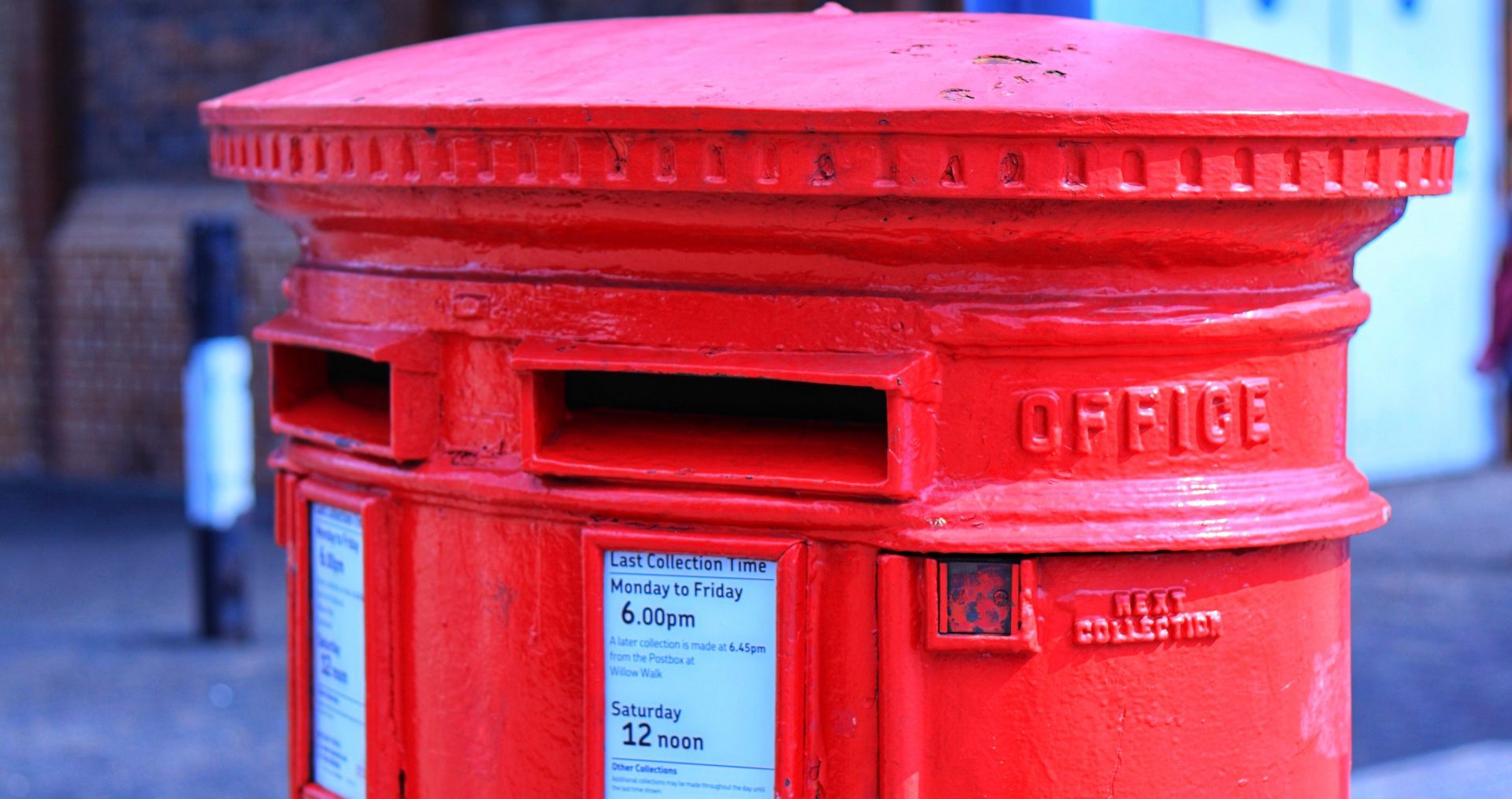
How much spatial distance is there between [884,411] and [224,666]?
13.8ft

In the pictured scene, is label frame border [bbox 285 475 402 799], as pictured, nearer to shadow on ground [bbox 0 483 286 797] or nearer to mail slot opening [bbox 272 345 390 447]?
mail slot opening [bbox 272 345 390 447]

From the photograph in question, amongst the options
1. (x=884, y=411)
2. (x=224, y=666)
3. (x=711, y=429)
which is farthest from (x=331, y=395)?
(x=224, y=666)

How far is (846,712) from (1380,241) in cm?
743

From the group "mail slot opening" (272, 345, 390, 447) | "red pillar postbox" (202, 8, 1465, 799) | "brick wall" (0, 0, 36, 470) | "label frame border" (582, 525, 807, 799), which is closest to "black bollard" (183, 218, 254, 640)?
"mail slot opening" (272, 345, 390, 447)

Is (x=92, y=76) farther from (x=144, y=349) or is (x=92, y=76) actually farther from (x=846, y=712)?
(x=846, y=712)

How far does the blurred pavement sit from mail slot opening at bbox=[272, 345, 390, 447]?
2472 mm

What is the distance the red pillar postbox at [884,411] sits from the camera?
1.46 meters

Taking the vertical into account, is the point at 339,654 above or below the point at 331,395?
below

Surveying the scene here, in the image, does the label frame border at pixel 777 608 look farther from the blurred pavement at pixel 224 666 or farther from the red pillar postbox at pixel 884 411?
the blurred pavement at pixel 224 666

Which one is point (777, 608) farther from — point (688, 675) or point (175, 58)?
point (175, 58)

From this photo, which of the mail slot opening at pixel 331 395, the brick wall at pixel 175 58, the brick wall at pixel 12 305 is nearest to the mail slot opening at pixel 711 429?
the mail slot opening at pixel 331 395

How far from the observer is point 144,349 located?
29.4 ft

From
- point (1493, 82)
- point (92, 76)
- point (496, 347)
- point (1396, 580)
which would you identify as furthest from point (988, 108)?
point (92, 76)

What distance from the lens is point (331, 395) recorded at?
1.99 m
